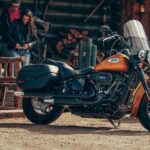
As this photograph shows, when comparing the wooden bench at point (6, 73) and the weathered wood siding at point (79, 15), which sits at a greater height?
the wooden bench at point (6, 73)

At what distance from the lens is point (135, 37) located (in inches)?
411

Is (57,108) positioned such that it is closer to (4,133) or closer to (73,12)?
(4,133)

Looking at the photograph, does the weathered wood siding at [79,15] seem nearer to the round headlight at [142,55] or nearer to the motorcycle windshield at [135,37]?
the motorcycle windshield at [135,37]

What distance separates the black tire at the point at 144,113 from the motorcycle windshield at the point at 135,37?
744 mm

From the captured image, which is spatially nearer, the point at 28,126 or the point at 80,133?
the point at 80,133

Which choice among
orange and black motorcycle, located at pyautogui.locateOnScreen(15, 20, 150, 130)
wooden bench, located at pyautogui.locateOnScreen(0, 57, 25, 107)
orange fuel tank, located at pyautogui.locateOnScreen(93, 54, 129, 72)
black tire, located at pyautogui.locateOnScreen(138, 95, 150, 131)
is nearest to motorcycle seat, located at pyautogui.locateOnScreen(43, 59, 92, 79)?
orange and black motorcycle, located at pyautogui.locateOnScreen(15, 20, 150, 130)

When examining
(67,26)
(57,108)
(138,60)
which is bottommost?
(67,26)

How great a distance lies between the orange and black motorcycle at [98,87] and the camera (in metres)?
9.98

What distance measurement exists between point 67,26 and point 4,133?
866 cm

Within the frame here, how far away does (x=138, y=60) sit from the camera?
998 cm

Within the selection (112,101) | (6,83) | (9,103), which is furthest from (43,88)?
(9,103)

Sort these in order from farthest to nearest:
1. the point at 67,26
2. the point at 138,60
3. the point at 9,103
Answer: the point at 67,26 → the point at 9,103 → the point at 138,60

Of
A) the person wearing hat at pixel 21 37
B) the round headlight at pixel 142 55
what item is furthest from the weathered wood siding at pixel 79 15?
the round headlight at pixel 142 55

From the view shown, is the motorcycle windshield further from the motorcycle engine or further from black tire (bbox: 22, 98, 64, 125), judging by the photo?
black tire (bbox: 22, 98, 64, 125)
